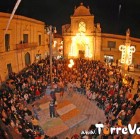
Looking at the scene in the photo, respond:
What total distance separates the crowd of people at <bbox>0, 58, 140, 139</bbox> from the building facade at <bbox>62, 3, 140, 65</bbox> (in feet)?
27.6

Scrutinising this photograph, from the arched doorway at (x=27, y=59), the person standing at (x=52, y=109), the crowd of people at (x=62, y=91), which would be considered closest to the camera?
the crowd of people at (x=62, y=91)

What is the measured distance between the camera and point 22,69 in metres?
25.7

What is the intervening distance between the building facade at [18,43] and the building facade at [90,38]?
20.1 ft

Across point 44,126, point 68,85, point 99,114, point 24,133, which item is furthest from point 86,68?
point 24,133

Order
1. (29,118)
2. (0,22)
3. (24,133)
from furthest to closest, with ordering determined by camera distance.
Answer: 1. (0,22)
2. (29,118)
3. (24,133)

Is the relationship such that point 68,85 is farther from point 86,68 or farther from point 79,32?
point 79,32

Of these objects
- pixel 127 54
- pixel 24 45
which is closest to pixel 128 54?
pixel 127 54

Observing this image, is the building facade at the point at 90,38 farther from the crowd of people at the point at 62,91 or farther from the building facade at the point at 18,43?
the crowd of people at the point at 62,91

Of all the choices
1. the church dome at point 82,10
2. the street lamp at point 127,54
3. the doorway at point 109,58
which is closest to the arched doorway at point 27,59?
the church dome at point 82,10

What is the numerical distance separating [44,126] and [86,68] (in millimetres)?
10949

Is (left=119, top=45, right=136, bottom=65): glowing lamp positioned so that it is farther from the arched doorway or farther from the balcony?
the arched doorway

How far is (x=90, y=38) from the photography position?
3281 cm

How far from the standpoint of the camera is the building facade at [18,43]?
21.3 m

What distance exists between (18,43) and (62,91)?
10734 millimetres
